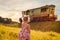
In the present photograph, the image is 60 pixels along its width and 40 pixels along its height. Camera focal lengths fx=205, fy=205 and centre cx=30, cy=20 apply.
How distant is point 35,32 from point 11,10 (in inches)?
34.1

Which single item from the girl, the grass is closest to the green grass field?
the grass

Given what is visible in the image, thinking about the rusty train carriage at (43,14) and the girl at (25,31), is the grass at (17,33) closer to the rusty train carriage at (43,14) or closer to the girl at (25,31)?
the rusty train carriage at (43,14)

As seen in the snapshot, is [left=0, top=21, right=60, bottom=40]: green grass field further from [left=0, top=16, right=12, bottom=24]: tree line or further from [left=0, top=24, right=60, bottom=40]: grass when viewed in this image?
[left=0, top=16, right=12, bottom=24]: tree line

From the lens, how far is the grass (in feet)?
17.2

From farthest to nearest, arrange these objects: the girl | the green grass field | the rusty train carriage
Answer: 1. the rusty train carriage
2. the green grass field
3. the girl

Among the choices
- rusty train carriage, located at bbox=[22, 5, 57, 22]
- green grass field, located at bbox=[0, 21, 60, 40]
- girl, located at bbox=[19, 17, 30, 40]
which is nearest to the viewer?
girl, located at bbox=[19, 17, 30, 40]

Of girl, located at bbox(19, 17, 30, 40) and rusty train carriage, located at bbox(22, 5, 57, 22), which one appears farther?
rusty train carriage, located at bbox(22, 5, 57, 22)

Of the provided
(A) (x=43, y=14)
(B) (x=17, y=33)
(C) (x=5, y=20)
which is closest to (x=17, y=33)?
(B) (x=17, y=33)

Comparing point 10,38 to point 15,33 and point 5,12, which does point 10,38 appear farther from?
point 5,12

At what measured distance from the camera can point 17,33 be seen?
5.27 meters

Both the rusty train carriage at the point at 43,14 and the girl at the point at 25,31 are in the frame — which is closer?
the girl at the point at 25,31

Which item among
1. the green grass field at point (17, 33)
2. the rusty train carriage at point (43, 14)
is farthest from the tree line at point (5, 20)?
the rusty train carriage at point (43, 14)

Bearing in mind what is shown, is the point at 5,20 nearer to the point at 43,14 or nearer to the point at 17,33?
the point at 17,33

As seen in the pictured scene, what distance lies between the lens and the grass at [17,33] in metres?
5.25
